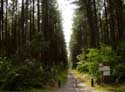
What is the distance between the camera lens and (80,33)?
2911 inches

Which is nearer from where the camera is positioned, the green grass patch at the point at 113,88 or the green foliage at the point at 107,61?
the green grass patch at the point at 113,88

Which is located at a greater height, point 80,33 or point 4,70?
point 80,33

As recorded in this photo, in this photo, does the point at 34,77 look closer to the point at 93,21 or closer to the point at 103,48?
the point at 103,48

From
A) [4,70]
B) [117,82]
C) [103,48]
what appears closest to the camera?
[4,70]

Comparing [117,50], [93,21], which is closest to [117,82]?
[117,50]

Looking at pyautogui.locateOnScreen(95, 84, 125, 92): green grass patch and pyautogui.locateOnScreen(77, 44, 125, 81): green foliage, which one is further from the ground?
pyautogui.locateOnScreen(77, 44, 125, 81): green foliage

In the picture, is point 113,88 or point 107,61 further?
point 107,61

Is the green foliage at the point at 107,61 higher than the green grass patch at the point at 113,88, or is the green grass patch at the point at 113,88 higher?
the green foliage at the point at 107,61

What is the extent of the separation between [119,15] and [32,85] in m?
20.3

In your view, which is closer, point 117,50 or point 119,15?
point 117,50

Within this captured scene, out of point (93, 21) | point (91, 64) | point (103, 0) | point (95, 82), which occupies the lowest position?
point (95, 82)

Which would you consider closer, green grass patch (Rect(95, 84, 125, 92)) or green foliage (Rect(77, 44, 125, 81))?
green grass patch (Rect(95, 84, 125, 92))

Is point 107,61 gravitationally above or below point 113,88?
above

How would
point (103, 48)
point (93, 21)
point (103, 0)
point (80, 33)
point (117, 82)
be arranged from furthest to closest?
point (80, 33), point (103, 0), point (93, 21), point (103, 48), point (117, 82)
